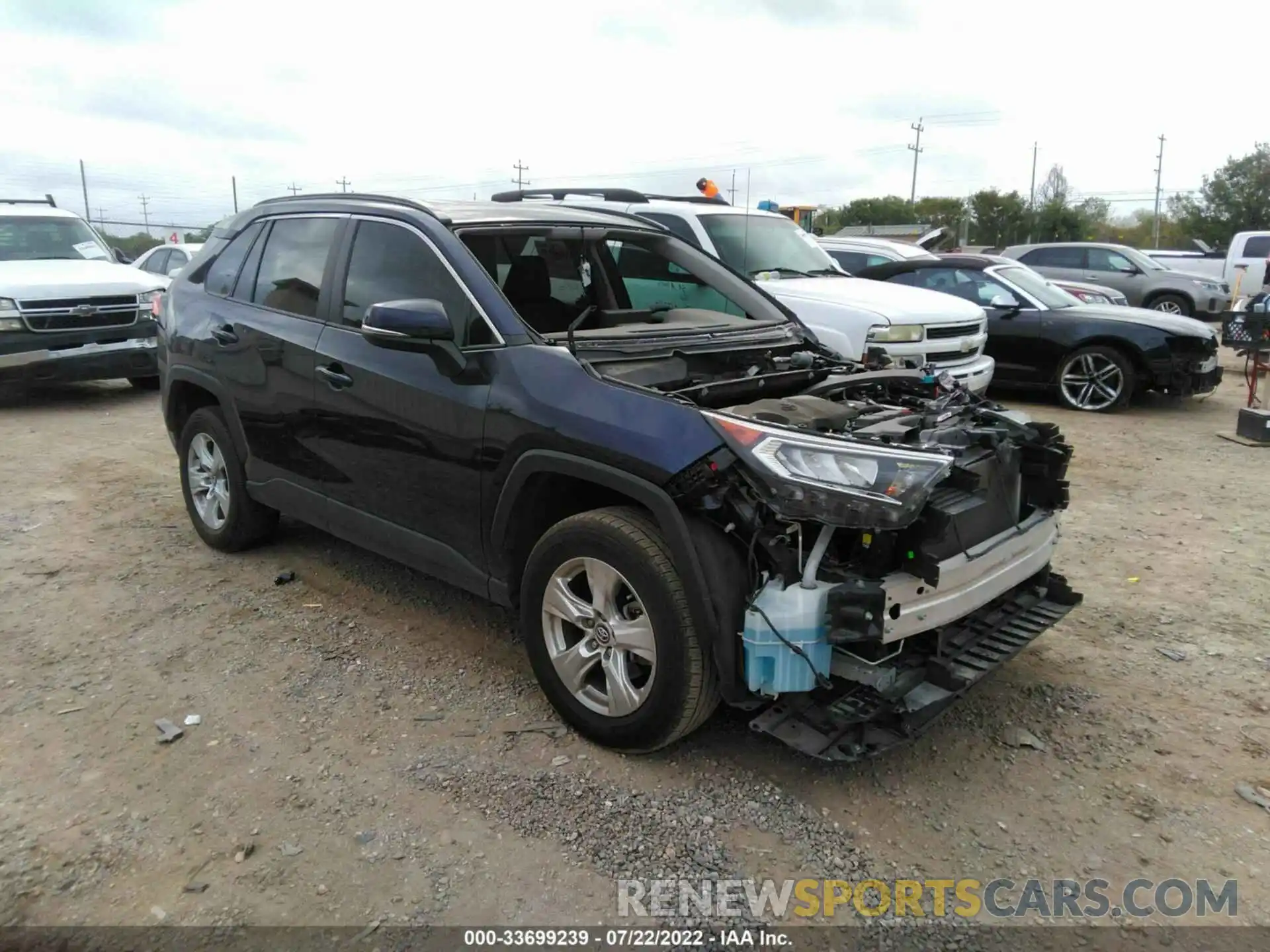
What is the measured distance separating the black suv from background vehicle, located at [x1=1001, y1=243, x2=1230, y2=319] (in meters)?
15.4

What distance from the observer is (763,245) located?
8.91m

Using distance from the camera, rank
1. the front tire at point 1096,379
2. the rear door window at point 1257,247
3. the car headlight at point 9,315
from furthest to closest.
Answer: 1. the rear door window at point 1257,247
2. the front tire at point 1096,379
3. the car headlight at point 9,315

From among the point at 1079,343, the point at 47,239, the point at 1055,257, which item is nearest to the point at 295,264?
the point at 47,239

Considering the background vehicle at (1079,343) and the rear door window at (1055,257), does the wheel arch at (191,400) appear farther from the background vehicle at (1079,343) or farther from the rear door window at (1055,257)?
the rear door window at (1055,257)

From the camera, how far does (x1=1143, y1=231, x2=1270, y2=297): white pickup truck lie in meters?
17.9

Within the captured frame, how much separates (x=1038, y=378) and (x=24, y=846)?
9.67m

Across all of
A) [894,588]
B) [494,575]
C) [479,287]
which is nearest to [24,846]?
[494,575]

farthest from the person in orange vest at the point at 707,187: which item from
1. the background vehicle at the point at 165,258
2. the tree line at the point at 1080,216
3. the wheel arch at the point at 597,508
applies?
the tree line at the point at 1080,216

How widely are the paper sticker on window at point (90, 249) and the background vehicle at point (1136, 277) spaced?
1516cm

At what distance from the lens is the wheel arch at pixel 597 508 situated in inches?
113

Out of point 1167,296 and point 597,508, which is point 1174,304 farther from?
point 597,508

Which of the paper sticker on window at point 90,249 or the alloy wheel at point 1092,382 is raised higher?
the paper sticker on window at point 90,249

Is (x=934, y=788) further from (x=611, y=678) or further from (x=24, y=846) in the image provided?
(x=24, y=846)

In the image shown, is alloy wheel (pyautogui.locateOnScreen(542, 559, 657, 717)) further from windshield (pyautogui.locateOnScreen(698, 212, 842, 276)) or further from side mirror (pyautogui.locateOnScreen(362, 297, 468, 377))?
windshield (pyautogui.locateOnScreen(698, 212, 842, 276))
